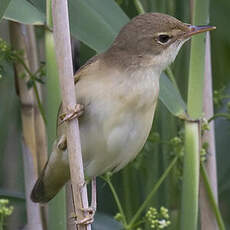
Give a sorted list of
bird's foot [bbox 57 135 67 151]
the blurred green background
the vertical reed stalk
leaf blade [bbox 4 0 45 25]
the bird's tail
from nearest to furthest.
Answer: leaf blade [bbox 4 0 45 25]
bird's foot [bbox 57 135 67 151]
the bird's tail
the vertical reed stalk
the blurred green background

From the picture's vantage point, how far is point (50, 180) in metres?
2.12

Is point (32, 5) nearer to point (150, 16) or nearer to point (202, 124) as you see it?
point (150, 16)

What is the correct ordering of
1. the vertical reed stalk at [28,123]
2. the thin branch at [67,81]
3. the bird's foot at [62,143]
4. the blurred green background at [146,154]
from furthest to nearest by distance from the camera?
the blurred green background at [146,154] → the vertical reed stalk at [28,123] → the bird's foot at [62,143] → the thin branch at [67,81]

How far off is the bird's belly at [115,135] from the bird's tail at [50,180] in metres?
0.15

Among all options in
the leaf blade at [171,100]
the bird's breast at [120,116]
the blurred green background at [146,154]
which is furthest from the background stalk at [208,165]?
the bird's breast at [120,116]

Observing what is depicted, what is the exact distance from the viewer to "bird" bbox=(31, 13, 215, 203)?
1774mm

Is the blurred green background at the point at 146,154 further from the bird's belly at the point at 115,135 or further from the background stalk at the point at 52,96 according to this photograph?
the background stalk at the point at 52,96

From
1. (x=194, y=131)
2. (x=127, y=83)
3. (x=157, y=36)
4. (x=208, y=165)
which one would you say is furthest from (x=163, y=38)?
(x=208, y=165)

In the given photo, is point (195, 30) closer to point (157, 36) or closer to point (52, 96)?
point (157, 36)

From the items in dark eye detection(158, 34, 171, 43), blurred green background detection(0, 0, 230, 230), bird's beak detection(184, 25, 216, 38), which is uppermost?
bird's beak detection(184, 25, 216, 38)

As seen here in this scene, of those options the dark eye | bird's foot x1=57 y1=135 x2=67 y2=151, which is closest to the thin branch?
bird's foot x1=57 y1=135 x2=67 y2=151

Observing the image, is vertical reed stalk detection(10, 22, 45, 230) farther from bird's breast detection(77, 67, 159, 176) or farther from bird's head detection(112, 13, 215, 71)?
bird's head detection(112, 13, 215, 71)

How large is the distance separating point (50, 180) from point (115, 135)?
1.36ft

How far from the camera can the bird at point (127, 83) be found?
5.82 feet
